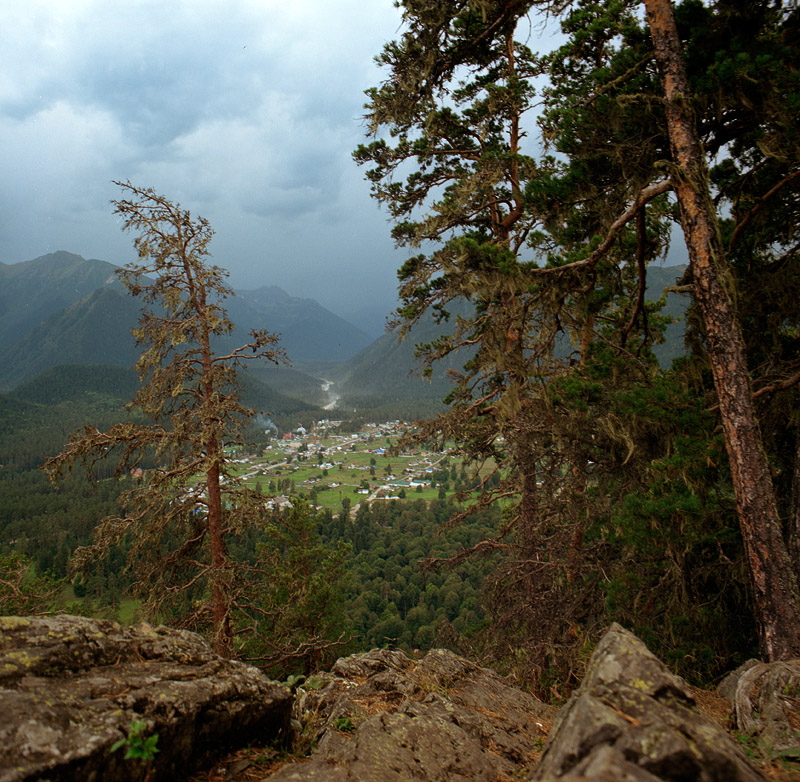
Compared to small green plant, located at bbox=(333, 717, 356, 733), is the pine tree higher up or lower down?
higher up

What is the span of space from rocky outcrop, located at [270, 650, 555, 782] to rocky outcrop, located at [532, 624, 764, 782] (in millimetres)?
1127

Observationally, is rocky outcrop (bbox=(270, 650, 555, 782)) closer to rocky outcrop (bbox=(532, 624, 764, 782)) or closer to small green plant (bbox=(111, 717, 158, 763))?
small green plant (bbox=(111, 717, 158, 763))

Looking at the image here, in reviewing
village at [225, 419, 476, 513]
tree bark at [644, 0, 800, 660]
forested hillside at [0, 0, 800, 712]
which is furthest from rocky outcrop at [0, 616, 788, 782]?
village at [225, 419, 476, 513]

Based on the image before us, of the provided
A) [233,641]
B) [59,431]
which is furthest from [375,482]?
[59,431]

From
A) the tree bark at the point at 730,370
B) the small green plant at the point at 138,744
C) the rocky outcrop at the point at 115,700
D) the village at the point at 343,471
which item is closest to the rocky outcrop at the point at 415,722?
the rocky outcrop at the point at 115,700

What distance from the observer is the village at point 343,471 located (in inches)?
3054

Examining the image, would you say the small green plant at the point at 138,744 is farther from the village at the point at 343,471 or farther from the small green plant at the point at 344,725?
the village at the point at 343,471

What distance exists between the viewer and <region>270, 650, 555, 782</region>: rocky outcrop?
92.8 inches

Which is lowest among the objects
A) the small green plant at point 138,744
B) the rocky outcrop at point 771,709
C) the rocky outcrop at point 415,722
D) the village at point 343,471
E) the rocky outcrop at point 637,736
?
the village at point 343,471

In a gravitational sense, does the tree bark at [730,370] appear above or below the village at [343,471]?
above

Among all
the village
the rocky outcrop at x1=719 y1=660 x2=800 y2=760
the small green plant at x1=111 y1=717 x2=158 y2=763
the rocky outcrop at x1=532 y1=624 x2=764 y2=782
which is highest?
the rocky outcrop at x1=532 y1=624 x2=764 y2=782

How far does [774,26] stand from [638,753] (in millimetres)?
6134

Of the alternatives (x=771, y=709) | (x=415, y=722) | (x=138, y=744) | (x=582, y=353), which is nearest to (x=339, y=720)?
(x=415, y=722)

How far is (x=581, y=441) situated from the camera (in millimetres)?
6035
